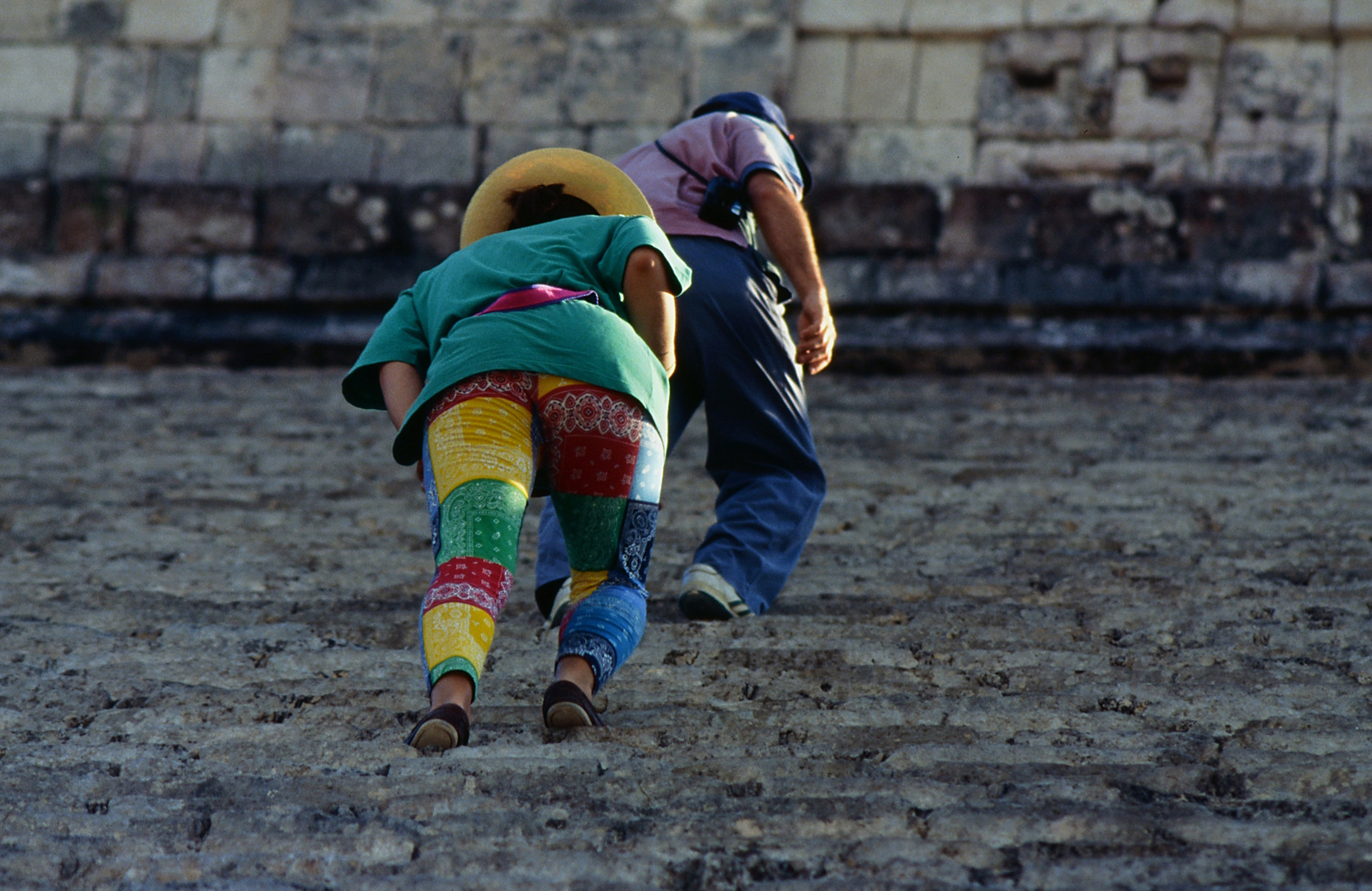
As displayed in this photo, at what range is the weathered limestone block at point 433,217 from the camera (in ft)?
25.8

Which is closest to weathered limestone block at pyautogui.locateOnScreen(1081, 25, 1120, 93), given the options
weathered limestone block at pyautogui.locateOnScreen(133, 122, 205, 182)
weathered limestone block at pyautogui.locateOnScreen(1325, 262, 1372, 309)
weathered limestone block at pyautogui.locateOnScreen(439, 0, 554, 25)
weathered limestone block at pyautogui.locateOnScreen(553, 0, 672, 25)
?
weathered limestone block at pyautogui.locateOnScreen(1325, 262, 1372, 309)

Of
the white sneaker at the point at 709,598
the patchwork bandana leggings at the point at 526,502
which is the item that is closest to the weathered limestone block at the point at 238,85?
the white sneaker at the point at 709,598

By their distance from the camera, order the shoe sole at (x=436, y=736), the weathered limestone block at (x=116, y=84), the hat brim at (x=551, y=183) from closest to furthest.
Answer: the shoe sole at (x=436, y=736)
the hat brim at (x=551, y=183)
the weathered limestone block at (x=116, y=84)

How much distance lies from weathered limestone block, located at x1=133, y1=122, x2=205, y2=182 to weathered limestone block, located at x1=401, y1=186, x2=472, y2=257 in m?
1.57

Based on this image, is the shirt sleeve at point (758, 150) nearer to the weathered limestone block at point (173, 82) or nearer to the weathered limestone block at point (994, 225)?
the weathered limestone block at point (994, 225)

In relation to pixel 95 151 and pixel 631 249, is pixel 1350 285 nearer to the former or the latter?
pixel 631 249

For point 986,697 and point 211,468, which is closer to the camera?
point 986,697

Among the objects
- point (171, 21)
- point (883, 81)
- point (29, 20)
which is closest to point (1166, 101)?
point (883, 81)

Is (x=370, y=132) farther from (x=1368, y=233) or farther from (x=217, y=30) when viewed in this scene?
(x=1368, y=233)

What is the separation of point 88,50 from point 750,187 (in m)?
6.92

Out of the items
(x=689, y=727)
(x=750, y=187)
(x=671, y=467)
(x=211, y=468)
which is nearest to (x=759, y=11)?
(x=671, y=467)

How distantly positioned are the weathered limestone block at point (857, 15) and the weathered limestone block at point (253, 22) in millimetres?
3254

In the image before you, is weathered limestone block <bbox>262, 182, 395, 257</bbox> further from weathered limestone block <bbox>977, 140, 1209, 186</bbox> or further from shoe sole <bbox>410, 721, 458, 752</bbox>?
shoe sole <bbox>410, 721, 458, 752</bbox>

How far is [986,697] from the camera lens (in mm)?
2646
